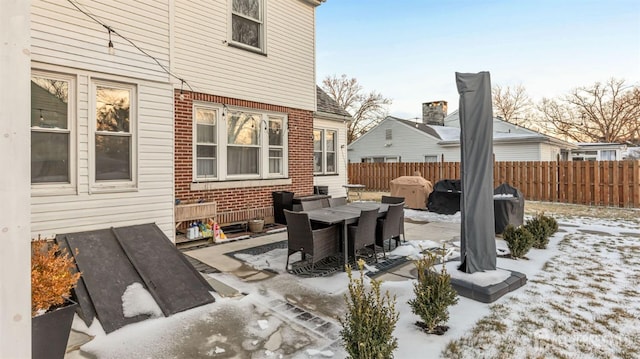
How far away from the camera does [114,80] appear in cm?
536

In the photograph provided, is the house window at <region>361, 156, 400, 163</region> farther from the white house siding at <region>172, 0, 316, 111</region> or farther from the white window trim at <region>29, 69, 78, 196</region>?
the white window trim at <region>29, 69, 78, 196</region>

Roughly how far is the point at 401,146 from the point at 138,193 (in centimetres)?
1934

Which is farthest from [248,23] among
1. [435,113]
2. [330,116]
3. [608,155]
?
[608,155]

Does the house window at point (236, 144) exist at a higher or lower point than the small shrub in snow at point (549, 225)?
higher

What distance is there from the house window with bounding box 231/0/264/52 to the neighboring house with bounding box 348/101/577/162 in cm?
1382

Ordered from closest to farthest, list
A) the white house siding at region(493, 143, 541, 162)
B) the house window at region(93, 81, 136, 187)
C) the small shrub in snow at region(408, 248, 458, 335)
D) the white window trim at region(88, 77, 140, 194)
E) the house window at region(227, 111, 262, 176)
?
the small shrub in snow at region(408, 248, 458, 335), the white window trim at region(88, 77, 140, 194), the house window at region(93, 81, 136, 187), the house window at region(227, 111, 262, 176), the white house siding at region(493, 143, 541, 162)

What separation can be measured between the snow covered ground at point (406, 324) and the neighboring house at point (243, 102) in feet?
10.4

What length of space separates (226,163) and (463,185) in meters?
5.26

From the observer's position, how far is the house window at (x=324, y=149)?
Answer: 11.2 meters

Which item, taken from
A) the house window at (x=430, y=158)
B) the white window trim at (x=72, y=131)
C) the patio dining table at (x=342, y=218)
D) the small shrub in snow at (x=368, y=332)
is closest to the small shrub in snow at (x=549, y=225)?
the patio dining table at (x=342, y=218)

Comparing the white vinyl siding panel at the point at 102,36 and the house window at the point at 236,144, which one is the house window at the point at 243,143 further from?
the white vinyl siding panel at the point at 102,36

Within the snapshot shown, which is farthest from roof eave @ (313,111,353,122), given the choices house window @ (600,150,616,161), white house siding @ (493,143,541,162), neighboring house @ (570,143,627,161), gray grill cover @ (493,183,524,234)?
house window @ (600,150,616,161)

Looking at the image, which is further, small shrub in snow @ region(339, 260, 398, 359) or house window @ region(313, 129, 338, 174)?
house window @ region(313, 129, 338, 174)

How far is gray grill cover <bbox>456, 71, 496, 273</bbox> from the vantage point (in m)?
4.27
